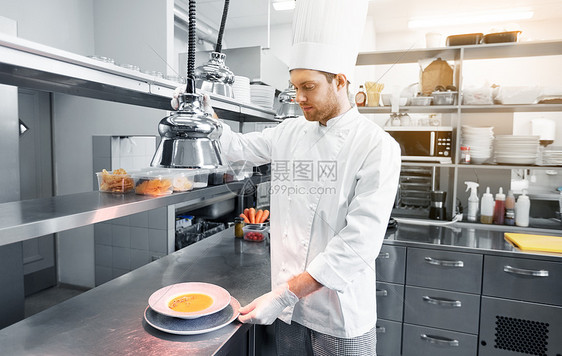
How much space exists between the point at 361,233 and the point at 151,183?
750 mm

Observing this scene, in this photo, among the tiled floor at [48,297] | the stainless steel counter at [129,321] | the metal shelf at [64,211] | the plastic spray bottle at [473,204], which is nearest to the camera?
→ the metal shelf at [64,211]

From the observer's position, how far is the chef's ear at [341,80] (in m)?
1.23

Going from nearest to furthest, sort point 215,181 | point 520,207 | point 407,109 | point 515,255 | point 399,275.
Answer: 1. point 215,181
2. point 515,255
3. point 399,275
4. point 520,207
5. point 407,109

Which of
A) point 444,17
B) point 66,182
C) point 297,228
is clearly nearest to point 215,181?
point 297,228

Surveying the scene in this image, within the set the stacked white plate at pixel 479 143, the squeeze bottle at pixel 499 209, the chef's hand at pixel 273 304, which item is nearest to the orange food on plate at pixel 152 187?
the chef's hand at pixel 273 304

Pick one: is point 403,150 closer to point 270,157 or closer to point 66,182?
point 270,157

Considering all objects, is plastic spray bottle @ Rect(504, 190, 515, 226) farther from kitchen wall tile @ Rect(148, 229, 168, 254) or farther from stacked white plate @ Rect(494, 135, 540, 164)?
kitchen wall tile @ Rect(148, 229, 168, 254)

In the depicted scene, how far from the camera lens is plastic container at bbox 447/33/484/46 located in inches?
98.6

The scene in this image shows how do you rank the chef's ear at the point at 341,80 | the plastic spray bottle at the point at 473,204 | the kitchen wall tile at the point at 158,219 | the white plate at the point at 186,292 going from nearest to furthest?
1. the white plate at the point at 186,292
2. the chef's ear at the point at 341,80
3. the plastic spray bottle at the point at 473,204
4. the kitchen wall tile at the point at 158,219

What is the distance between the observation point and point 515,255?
6.41 feet

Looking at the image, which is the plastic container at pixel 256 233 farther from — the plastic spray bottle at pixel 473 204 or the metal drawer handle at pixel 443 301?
the plastic spray bottle at pixel 473 204

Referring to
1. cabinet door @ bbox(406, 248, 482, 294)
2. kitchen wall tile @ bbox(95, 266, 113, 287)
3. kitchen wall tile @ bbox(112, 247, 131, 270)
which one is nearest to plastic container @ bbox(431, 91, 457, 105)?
cabinet door @ bbox(406, 248, 482, 294)

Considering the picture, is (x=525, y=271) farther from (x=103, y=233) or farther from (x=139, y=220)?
(x=103, y=233)

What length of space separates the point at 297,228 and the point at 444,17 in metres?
3.70
